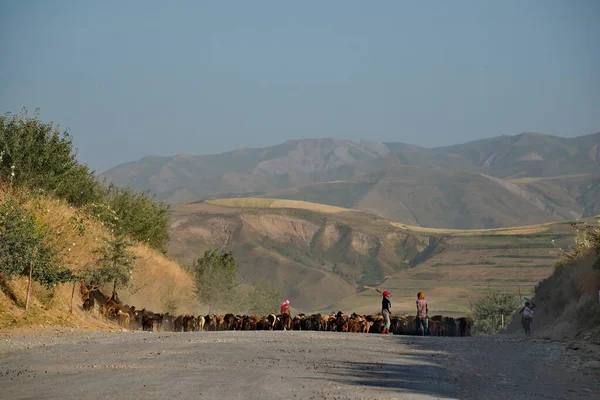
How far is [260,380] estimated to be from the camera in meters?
16.5

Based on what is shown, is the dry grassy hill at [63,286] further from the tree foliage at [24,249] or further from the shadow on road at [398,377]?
the shadow on road at [398,377]

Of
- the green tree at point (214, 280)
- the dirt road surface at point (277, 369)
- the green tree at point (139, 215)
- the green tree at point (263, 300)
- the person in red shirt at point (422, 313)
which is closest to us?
the dirt road surface at point (277, 369)

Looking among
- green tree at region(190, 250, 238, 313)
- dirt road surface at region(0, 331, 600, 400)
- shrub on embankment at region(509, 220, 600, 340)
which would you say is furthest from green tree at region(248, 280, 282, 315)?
dirt road surface at region(0, 331, 600, 400)

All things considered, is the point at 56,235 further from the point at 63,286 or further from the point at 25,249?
the point at 25,249

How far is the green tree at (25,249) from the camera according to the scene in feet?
96.6

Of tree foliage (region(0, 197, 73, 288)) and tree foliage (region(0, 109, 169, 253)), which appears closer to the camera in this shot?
tree foliage (region(0, 197, 73, 288))

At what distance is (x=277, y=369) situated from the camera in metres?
18.3

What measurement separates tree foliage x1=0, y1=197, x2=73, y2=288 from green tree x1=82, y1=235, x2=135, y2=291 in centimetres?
355

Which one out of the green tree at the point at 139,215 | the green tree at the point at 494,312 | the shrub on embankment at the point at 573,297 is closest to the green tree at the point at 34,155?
the green tree at the point at 139,215

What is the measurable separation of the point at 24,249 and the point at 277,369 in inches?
563

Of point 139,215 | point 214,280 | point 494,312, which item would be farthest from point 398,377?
point 494,312

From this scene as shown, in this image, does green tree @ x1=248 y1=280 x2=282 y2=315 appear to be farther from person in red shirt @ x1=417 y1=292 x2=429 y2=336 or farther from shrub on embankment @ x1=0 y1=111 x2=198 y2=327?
person in red shirt @ x1=417 y1=292 x2=429 y2=336

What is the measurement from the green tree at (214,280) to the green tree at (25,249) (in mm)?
33364

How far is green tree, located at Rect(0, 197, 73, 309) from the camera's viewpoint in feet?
96.6
